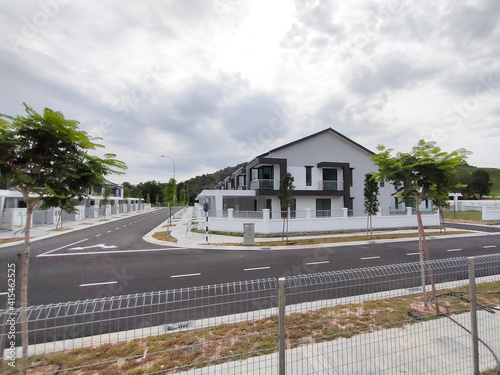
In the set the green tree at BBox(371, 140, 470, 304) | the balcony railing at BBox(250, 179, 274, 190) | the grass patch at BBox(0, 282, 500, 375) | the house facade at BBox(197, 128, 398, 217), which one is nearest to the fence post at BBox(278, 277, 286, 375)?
the grass patch at BBox(0, 282, 500, 375)

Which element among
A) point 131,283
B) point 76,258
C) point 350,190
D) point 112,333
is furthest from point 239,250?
point 350,190

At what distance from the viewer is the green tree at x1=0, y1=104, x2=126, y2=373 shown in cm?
318

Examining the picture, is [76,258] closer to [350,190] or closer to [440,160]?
[440,160]

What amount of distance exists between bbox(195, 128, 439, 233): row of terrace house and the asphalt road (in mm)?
5672

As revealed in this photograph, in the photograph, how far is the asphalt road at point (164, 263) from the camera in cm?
769

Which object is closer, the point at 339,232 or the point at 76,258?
the point at 76,258

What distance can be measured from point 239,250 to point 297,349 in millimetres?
9806

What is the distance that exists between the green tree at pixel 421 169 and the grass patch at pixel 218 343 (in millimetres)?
1666

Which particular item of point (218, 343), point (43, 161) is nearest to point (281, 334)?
point (218, 343)

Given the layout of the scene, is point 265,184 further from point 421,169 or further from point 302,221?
point 421,169

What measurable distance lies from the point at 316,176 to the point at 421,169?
18884 mm

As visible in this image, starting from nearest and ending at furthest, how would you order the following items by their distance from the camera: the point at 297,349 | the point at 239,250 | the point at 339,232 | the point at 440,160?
the point at 297,349 < the point at 440,160 < the point at 239,250 < the point at 339,232

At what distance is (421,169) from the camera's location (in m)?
5.94

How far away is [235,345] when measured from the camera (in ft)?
13.5
